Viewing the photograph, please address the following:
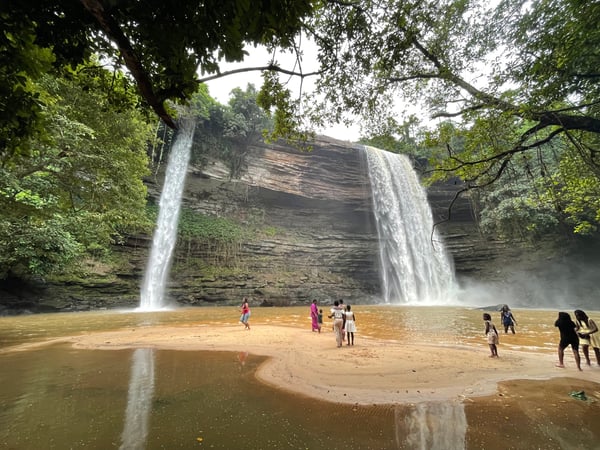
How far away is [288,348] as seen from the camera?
8.21 metres

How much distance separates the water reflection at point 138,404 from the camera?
10.7 feet

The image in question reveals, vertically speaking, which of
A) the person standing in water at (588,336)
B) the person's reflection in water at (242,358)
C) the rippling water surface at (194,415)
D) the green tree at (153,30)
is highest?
the green tree at (153,30)

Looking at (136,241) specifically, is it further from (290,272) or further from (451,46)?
(451,46)

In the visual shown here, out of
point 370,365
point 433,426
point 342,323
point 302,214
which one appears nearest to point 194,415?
point 433,426

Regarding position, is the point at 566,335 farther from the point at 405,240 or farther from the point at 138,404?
the point at 405,240

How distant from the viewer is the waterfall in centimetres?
2273

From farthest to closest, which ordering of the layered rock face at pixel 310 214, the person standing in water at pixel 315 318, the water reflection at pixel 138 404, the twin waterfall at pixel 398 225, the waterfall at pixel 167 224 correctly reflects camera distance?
1. the layered rock face at pixel 310 214
2. the twin waterfall at pixel 398 225
3. the waterfall at pixel 167 224
4. the person standing in water at pixel 315 318
5. the water reflection at pixel 138 404

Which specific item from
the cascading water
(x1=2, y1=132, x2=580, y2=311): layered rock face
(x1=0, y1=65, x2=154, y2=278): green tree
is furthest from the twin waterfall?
(x1=0, y1=65, x2=154, y2=278): green tree

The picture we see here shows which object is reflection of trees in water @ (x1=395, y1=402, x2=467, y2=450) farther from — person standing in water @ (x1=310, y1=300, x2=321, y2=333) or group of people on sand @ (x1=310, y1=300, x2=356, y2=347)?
person standing in water @ (x1=310, y1=300, x2=321, y2=333)

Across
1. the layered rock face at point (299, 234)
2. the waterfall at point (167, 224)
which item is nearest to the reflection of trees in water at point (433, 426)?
the waterfall at point (167, 224)

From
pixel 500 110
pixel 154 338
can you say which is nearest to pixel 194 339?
pixel 154 338

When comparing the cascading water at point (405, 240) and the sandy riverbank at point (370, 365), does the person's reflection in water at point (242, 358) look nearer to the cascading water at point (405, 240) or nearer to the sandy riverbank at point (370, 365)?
the sandy riverbank at point (370, 365)

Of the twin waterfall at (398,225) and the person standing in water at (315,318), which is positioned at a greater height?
the twin waterfall at (398,225)

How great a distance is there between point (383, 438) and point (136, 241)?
81.8 feet
